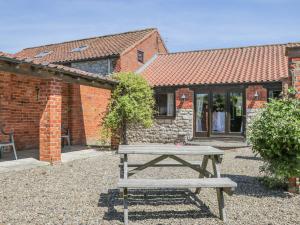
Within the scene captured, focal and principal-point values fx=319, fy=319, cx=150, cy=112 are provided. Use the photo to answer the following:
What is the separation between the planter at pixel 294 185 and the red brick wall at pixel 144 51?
12.4m

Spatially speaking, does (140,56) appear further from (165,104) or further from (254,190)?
(254,190)

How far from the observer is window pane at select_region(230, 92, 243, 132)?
48.4 ft

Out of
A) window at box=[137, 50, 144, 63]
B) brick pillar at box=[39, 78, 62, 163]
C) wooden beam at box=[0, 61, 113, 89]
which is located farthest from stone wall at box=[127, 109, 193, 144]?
brick pillar at box=[39, 78, 62, 163]

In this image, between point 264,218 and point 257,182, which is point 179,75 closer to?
point 257,182

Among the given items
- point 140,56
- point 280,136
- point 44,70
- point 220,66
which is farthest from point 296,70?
point 140,56

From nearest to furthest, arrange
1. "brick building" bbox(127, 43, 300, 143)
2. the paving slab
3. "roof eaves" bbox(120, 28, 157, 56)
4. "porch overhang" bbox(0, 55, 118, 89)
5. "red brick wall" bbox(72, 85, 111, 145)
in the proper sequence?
"porch overhang" bbox(0, 55, 118, 89) → the paving slab → "brick building" bbox(127, 43, 300, 143) → "red brick wall" bbox(72, 85, 111, 145) → "roof eaves" bbox(120, 28, 157, 56)

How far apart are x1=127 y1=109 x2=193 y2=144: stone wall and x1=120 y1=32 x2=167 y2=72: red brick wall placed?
370 centimetres

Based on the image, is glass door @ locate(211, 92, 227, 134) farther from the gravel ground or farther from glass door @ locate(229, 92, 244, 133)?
the gravel ground

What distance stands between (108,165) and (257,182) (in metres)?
4.06

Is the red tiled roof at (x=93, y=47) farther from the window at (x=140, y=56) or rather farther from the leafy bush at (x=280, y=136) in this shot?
the leafy bush at (x=280, y=136)

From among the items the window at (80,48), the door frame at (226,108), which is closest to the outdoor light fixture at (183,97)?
the door frame at (226,108)

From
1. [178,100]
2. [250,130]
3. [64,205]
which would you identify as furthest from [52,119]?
[178,100]

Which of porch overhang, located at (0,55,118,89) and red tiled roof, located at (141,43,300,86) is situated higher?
red tiled roof, located at (141,43,300,86)

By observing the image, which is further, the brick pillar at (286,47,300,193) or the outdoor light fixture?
the outdoor light fixture
